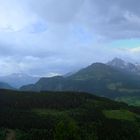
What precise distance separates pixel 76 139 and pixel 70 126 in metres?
6.67

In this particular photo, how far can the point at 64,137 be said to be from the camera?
173 metres

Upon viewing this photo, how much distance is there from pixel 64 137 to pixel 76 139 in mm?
6097

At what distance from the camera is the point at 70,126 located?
177500mm

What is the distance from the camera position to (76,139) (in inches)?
6895

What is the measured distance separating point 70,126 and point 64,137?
693cm
